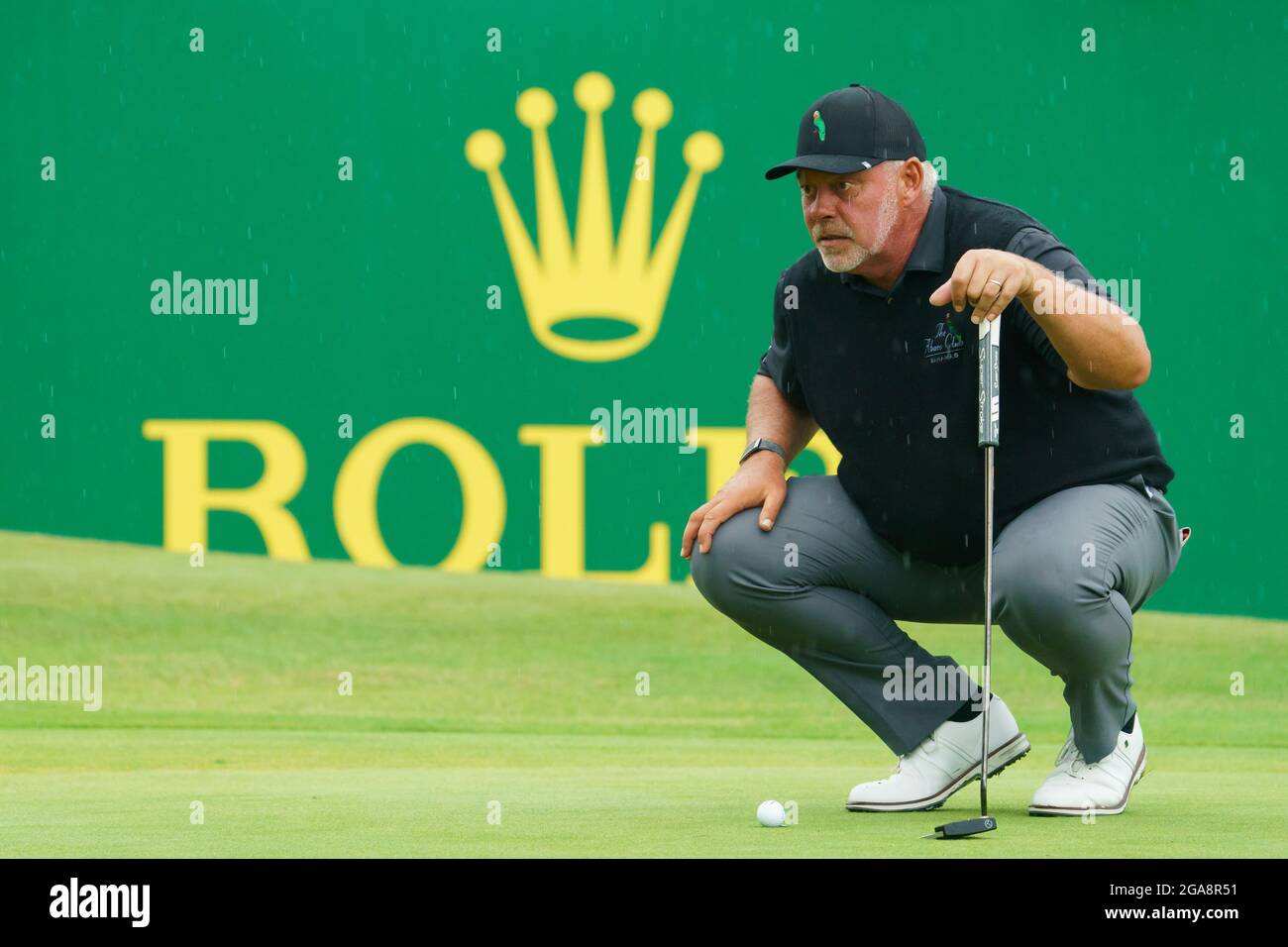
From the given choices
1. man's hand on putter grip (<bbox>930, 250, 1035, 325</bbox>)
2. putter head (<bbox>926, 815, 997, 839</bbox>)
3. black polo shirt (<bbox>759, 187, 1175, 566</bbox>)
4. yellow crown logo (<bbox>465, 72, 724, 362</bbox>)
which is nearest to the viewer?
putter head (<bbox>926, 815, 997, 839</bbox>)

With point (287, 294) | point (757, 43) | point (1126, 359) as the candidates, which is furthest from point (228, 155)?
point (1126, 359)

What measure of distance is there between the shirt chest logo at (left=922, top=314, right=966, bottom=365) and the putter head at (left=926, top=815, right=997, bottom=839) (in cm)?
77

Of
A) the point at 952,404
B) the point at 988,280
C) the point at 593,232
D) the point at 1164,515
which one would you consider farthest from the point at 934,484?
the point at 593,232

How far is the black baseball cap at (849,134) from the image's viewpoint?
8.68ft

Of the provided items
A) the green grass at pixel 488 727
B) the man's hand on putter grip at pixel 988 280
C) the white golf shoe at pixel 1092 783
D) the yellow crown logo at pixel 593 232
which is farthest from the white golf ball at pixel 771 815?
the yellow crown logo at pixel 593 232

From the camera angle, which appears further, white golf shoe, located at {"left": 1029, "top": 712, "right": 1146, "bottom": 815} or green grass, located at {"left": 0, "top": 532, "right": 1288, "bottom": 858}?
white golf shoe, located at {"left": 1029, "top": 712, "right": 1146, "bottom": 815}

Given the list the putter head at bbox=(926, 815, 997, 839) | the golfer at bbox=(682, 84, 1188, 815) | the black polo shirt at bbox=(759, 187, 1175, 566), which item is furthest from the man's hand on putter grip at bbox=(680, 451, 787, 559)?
the putter head at bbox=(926, 815, 997, 839)

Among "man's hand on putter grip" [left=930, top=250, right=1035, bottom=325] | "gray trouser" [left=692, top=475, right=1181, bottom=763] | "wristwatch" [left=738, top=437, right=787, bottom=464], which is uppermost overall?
"man's hand on putter grip" [left=930, top=250, right=1035, bottom=325]

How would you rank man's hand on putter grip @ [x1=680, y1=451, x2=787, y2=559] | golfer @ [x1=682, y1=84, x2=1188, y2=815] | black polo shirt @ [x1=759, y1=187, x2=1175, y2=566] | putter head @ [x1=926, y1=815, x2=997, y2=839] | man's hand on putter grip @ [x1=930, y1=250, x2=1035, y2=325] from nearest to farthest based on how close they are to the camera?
putter head @ [x1=926, y1=815, x2=997, y2=839] < man's hand on putter grip @ [x1=930, y1=250, x2=1035, y2=325] < golfer @ [x1=682, y1=84, x2=1188, y2=815] < black polo shirt @ [x1=759, y1=187, x2=1175, y2=566] < man's hand on putter grip @ [x1=680, y1=451, x2=787, y2=559]

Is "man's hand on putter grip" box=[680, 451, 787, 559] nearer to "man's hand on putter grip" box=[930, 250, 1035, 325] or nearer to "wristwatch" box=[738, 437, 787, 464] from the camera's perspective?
"wristwatch" box=[738, 437, 787, 464]

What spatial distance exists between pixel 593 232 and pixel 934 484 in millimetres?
4460

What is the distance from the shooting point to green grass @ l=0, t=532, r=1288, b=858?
92.5 inches

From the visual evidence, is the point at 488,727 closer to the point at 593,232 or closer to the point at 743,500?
the point at 593,232

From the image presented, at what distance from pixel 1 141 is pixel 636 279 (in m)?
2.74
